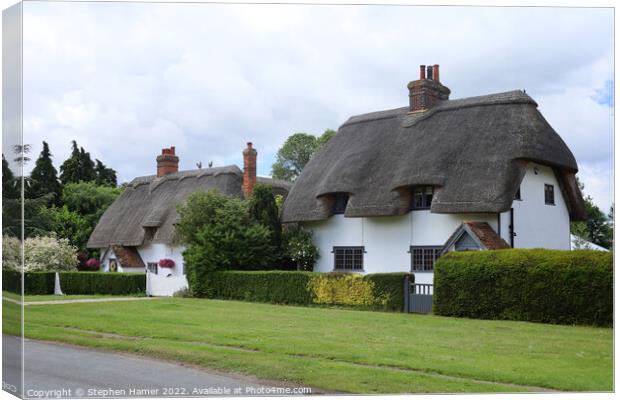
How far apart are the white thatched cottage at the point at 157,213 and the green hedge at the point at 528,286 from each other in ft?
50.6

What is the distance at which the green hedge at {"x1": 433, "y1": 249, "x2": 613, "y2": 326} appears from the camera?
17406mm

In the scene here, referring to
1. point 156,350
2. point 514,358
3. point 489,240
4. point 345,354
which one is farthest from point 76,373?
point 489,240

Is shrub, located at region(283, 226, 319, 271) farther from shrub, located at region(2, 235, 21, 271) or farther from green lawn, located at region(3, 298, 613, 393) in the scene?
shrub, located at region(2, 235, 21, 271)

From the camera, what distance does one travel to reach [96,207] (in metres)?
39.7

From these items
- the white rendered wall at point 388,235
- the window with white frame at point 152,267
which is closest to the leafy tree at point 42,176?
the white rendered wall at point 388,235

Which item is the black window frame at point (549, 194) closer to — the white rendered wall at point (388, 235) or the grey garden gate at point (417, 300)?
the white rendered wall at point (388, 235)

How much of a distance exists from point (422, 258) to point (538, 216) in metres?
4.29

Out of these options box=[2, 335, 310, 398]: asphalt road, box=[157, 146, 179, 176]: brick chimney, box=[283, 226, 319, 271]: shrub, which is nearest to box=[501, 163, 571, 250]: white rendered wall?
box=[283, 226, 319, 271]: shrub

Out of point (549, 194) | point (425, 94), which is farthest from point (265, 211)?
point (549, 194)

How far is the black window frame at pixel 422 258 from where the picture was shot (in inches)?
995

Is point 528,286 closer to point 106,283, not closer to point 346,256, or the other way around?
point 346,256

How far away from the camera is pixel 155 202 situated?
38.6 m

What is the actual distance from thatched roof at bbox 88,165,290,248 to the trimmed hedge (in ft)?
26.8

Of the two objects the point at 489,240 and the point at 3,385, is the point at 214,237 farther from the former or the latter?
the point at 3,385
